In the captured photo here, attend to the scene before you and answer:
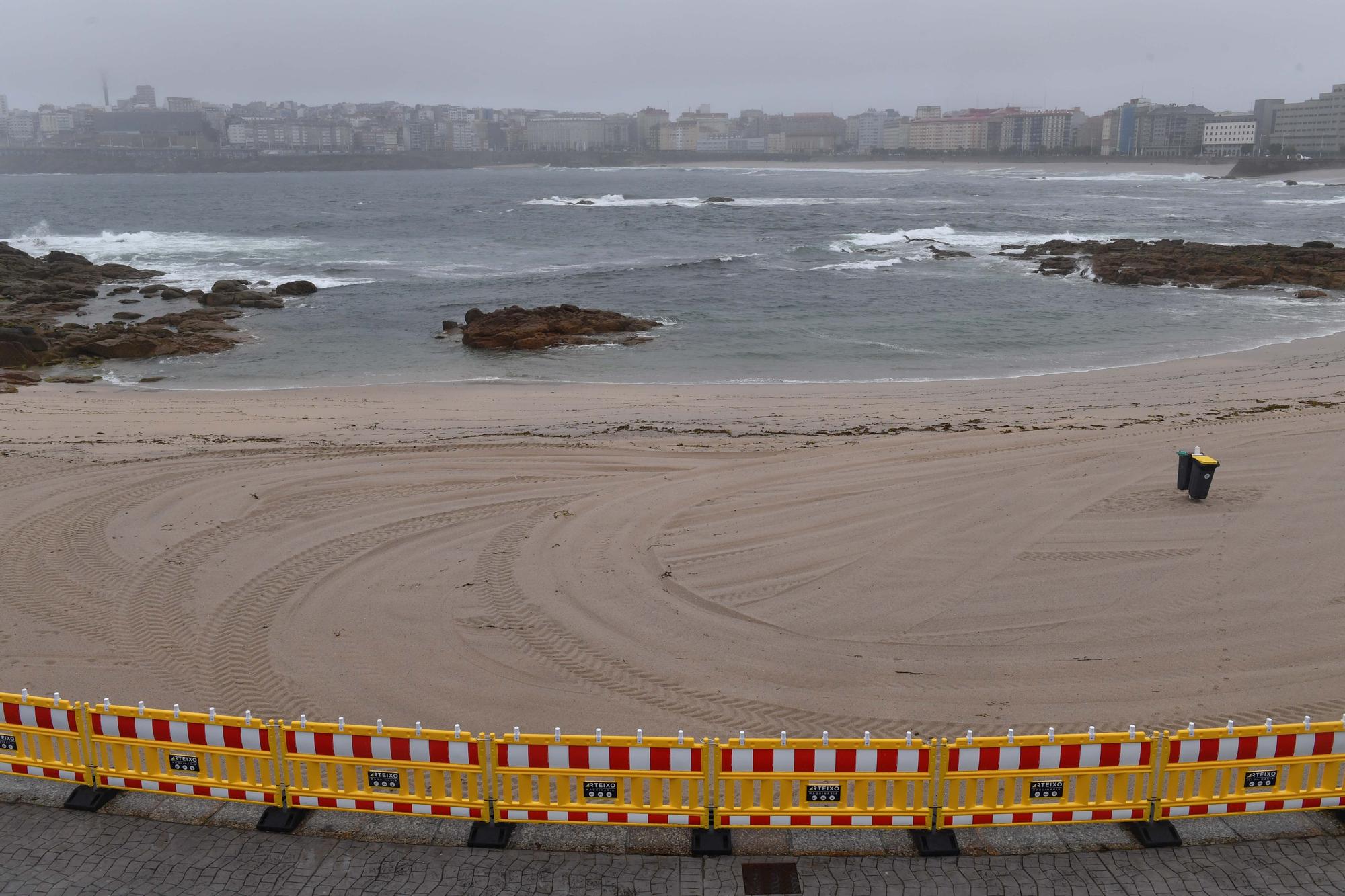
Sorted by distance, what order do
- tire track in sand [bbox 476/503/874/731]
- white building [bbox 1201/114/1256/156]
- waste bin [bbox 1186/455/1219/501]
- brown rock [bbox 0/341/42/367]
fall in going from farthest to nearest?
white building [bbox 1201/114/1256/156] < brown rock [bbox 0/341/42/367] < waste bin [bbox 1186/455/1219/501] < tire track in sand [bbox 476/503/874/731]

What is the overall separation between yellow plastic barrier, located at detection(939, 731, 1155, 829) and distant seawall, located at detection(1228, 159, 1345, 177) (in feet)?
517

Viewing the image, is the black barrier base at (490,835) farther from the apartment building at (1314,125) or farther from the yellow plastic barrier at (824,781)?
the apartment building at (1314,125)

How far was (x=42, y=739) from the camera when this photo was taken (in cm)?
663

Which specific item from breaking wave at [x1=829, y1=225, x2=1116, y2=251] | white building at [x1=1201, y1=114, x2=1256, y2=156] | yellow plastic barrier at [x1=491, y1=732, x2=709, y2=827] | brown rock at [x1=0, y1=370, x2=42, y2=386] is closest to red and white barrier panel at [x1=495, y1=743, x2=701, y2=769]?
yellow plastic barrier at [x1=491, y1=732, x2=709, y2=827]

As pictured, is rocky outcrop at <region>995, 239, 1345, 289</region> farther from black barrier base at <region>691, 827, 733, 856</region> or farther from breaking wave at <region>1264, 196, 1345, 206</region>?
breaking wave at <region>1264, 196, 1345, 206</region>

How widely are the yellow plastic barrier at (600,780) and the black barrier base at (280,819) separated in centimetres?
123

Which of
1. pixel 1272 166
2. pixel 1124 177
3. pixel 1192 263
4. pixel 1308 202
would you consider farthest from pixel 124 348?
pixel 1272 166

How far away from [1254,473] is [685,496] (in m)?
7.32

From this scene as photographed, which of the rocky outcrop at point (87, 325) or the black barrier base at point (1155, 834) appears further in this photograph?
the rocky outcrop at point (87, 325)

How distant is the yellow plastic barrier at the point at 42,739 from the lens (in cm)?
653

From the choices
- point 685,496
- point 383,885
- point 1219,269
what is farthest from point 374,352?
point 1219,269

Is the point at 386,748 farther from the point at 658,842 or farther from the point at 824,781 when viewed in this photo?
the point at 824,781

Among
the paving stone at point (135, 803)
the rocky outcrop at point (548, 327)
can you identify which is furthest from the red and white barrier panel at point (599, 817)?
the rocky outcrop at point (548, 327)

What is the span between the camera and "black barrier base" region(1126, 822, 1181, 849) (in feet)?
19.9
